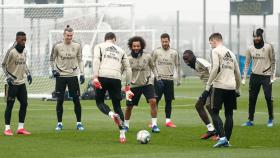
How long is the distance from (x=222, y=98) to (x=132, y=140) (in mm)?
2130

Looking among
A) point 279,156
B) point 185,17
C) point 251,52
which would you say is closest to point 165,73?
point 251,52

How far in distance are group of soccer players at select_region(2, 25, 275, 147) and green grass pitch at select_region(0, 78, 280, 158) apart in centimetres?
44

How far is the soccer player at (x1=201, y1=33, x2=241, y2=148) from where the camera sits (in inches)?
669

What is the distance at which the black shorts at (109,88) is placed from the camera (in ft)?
61.2

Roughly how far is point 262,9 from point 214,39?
4161cm

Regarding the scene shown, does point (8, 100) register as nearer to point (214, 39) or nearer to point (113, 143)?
point (113, 143)

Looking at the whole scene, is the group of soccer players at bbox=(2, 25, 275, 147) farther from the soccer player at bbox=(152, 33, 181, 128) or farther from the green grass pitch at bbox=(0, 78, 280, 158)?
the green grass pitch at bbox=(0, 78, 280, 158)

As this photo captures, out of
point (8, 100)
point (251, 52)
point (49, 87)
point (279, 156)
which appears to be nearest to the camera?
point (279, 156)

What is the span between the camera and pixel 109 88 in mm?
18844

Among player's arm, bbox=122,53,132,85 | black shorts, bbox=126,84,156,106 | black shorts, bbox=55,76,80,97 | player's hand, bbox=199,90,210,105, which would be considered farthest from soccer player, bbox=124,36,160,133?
player's hand, bbox=199,90,210,105

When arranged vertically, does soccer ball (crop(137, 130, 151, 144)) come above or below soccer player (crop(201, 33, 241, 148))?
below

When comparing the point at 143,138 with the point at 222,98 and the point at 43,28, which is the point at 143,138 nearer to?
the point at 222,98

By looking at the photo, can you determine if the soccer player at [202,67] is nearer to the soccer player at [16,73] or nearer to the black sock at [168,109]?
the black sock at [168,109]

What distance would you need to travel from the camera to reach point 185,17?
2530 inches
